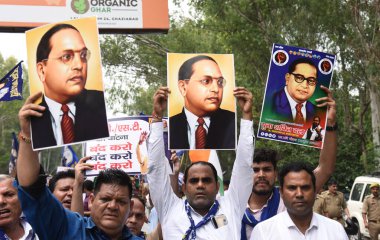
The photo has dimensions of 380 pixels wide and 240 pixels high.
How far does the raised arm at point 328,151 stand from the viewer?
4789mm

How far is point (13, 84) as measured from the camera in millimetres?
9242

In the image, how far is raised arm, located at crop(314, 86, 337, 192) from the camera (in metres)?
4.79

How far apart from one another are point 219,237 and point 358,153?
1889cm

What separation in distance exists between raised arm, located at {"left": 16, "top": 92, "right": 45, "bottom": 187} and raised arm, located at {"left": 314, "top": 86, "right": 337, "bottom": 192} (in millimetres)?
2219

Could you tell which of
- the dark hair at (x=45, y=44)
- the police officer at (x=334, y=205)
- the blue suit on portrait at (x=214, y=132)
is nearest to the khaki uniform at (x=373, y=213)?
the police officer at (x=334, y=205)

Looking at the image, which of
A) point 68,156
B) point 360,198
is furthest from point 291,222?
point 360,198

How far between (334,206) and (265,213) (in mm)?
8816

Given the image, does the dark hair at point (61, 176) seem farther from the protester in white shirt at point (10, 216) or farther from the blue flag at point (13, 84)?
the blue flag at point (13, 84)

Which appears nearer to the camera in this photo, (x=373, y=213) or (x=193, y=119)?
(x=193, y=119)

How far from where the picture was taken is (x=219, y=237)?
13.9 ft

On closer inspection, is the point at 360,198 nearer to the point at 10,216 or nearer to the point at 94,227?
the point at 10,216

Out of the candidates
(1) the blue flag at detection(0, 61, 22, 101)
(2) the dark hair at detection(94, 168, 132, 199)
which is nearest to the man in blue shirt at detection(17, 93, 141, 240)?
(2) the dark hair at detection(94, 168, 132, 199)

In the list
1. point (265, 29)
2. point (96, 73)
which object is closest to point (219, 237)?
point (96, 73)

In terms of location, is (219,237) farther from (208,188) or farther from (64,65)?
(64,65)
